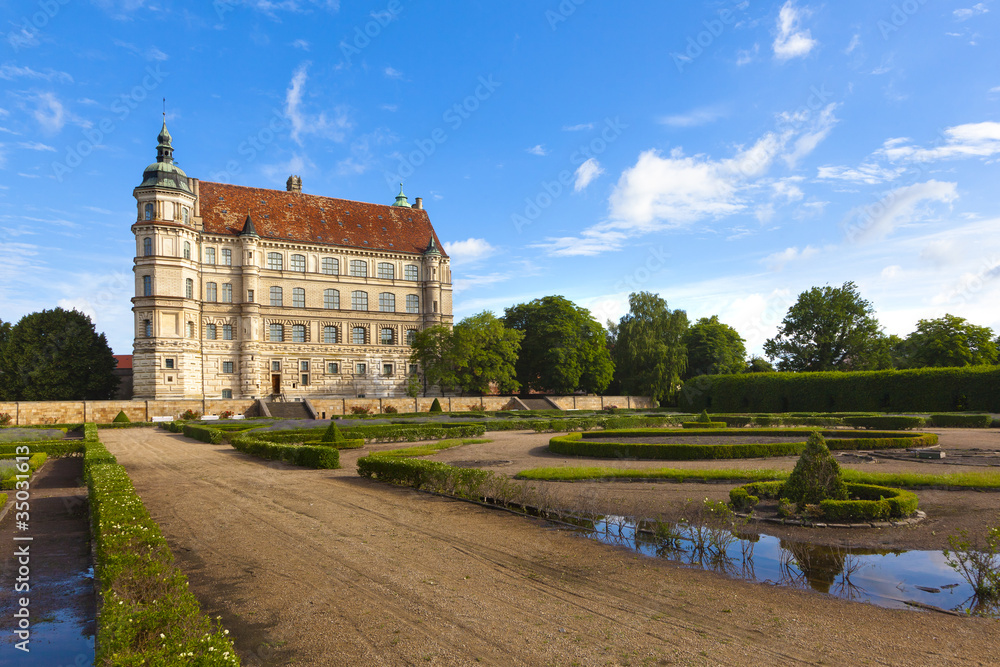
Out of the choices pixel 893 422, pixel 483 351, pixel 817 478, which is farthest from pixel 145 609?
pixel 483 351

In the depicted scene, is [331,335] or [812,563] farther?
[331,335]

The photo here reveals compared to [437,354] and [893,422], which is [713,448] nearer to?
[893,422]

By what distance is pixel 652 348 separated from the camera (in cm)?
6169

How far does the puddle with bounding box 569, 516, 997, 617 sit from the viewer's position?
7.18 m

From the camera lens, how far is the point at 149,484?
15.9 m

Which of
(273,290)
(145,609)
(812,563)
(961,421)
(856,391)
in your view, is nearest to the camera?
(145,609)

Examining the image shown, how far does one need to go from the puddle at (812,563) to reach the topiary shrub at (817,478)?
1582 millimetres

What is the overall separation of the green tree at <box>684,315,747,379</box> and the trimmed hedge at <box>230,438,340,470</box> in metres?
53.7

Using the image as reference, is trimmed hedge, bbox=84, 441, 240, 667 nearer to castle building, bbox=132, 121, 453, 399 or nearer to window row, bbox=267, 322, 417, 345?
castle building, bbox=132, 121, 453, 399

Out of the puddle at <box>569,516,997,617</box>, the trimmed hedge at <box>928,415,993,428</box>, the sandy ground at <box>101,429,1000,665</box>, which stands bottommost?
the trimmed hedge at <box>928,415,993,428</box>

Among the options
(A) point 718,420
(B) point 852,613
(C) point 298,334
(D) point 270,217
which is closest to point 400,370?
(C) point 298,334

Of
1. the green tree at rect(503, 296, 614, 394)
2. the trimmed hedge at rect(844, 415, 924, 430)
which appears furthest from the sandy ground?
the green tree at rect(503, 296, 614, 394)

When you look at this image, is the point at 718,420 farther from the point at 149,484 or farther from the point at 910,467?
the point at 149,484

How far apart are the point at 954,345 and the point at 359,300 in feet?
180
